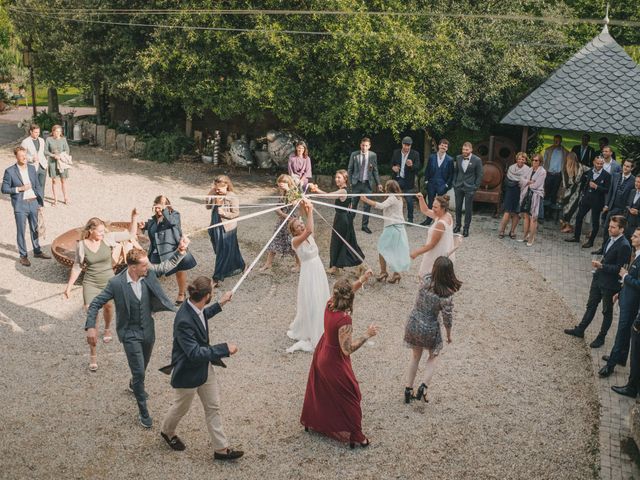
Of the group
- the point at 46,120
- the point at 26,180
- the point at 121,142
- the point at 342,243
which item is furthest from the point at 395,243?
the point at 46,120

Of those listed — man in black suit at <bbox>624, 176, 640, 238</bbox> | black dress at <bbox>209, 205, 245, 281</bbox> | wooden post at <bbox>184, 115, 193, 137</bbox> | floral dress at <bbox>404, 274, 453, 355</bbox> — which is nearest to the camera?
floral dress at <bbox>404, 274, 453, 355</bbox>

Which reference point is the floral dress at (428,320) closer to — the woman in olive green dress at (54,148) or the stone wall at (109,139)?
the woman in olive green dress at (54,148)

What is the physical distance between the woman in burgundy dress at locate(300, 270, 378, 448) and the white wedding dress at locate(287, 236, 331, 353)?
173cm

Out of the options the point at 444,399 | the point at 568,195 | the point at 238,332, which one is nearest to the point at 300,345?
the point at 238,332

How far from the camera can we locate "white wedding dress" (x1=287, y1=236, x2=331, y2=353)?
28.2ft

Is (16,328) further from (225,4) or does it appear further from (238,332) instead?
(225,4)

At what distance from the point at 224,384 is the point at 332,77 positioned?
967 centimetres

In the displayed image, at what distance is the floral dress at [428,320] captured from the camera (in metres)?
7.15

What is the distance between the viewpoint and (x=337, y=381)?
657cm

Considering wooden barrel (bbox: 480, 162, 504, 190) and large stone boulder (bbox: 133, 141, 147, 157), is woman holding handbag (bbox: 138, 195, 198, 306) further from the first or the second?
large stone boulder (bbox: 133, 141, 147, 157)

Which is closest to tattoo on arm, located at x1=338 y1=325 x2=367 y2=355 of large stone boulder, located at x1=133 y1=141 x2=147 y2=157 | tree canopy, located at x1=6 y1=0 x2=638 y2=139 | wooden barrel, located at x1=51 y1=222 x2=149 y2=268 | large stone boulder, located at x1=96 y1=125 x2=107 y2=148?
wooden barrel, located at x1=51 y1=222 x2=149 y2=268

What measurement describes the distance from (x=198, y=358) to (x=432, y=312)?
2.56 meters

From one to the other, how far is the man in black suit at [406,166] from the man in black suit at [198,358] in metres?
8.14

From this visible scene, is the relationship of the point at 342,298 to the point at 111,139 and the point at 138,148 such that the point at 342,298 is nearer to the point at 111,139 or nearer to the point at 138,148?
the point at 138,148
